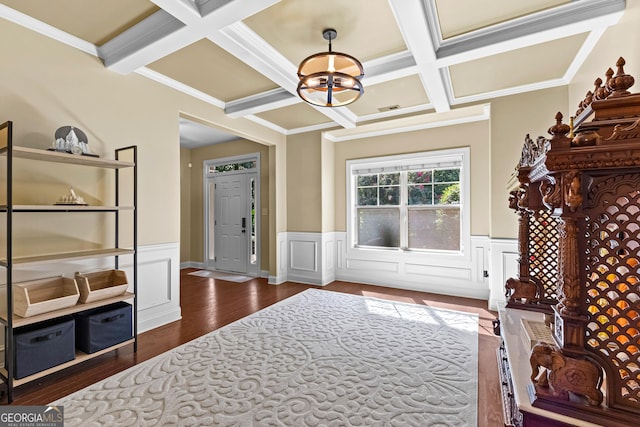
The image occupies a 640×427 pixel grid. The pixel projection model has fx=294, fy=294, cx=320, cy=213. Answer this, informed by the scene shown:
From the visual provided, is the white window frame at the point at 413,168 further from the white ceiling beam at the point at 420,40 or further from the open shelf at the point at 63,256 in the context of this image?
the open shelf at the point at 63,256

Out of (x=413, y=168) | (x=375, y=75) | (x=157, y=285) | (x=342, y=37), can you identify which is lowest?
(x=157, y=285)

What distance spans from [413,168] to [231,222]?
3.76 meters

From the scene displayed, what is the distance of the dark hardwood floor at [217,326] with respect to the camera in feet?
6.66

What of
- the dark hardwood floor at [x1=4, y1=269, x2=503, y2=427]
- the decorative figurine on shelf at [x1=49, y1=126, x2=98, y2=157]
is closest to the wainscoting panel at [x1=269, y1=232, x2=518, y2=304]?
the dark hardwood floor at [x1=4, y1=269, x2=503, y2=427]

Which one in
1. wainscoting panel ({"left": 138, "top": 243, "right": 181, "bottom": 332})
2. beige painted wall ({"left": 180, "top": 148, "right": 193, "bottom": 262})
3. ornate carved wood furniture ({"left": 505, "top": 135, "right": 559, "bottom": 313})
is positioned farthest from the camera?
beige painted wall ({"left": 180, "top": 148, "right": 193, "bottom": 262})

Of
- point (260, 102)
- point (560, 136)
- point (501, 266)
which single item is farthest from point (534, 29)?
point (260, 102)

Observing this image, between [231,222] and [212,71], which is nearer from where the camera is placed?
[212,71]

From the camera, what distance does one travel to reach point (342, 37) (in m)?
2.51

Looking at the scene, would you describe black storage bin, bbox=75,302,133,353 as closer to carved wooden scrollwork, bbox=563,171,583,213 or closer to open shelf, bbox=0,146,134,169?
open shelf, bbox=0,146,134,169

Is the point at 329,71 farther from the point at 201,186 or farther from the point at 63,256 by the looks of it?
the point at 201,186

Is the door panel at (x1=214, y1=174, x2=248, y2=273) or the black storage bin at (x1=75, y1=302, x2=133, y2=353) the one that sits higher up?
the door panel at (x1=214, y1=174, x2=248, y2=273)

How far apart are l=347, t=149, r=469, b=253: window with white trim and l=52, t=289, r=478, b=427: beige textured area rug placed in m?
1.83

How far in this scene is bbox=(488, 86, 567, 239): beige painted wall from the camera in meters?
3.39

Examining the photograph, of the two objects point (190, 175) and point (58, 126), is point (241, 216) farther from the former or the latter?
point (58, 126)
